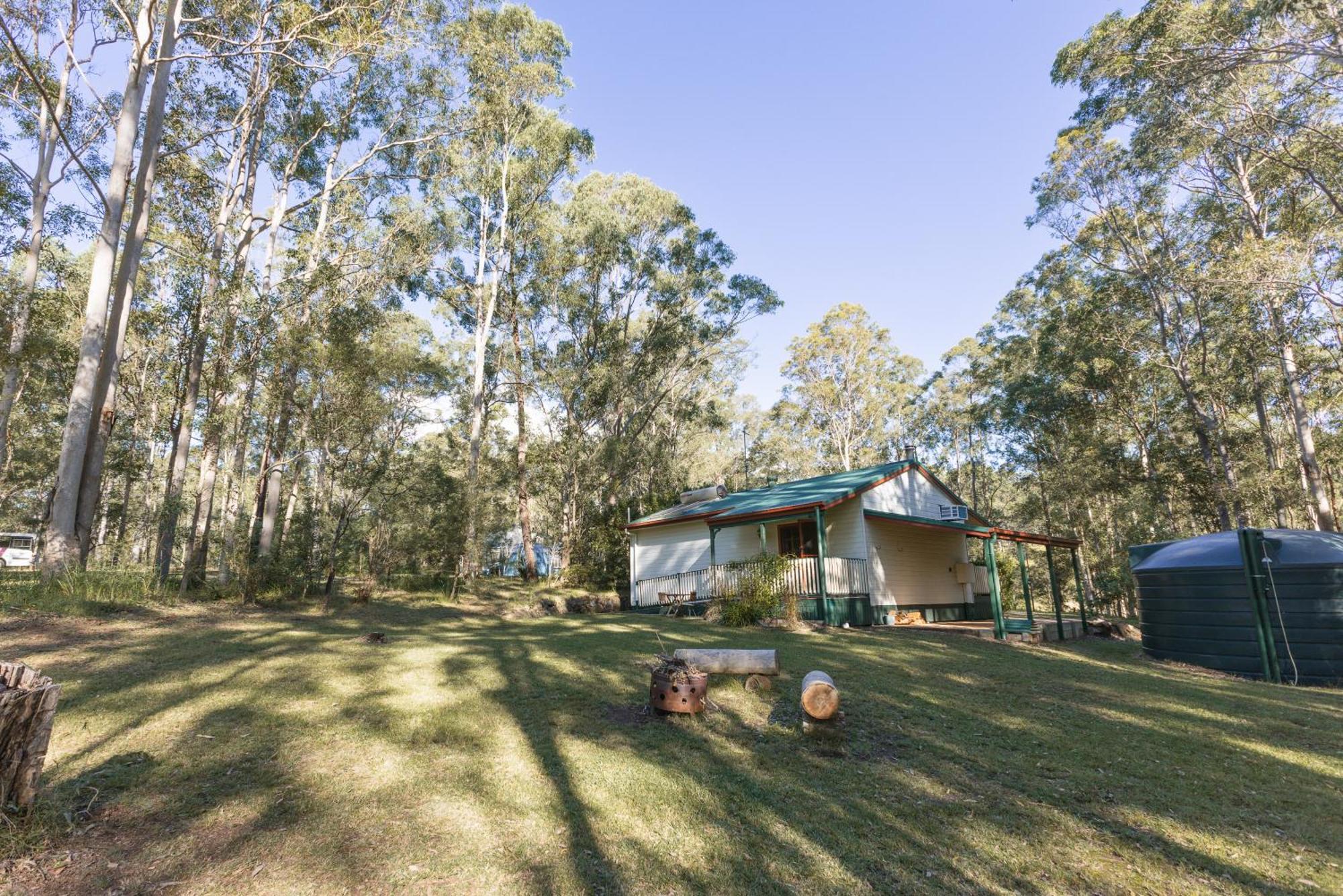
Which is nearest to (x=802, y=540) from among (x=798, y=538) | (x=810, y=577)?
(x=798, y=538)

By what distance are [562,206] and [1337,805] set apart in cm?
2551

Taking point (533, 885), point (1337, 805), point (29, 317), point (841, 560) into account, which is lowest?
point (1337, 805)

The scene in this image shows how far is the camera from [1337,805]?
404 centimetres

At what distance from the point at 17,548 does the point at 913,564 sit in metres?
40.4

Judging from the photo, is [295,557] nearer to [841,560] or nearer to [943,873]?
[841,560]

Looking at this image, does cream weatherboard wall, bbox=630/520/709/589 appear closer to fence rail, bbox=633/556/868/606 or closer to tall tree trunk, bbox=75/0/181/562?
fence rail, bbox=633/556/868/606

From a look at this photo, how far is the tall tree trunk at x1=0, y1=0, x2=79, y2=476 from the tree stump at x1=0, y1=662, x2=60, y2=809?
18539 millimetres

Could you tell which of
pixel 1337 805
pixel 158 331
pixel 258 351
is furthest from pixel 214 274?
pixel 1337 805

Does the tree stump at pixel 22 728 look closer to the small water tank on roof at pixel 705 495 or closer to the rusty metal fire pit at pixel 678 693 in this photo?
the rusty metal fire pit at pixel 678 693

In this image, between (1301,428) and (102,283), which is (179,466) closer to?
(102,283)

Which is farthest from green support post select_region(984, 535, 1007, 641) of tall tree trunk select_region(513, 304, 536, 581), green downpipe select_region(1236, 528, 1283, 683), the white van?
the white van

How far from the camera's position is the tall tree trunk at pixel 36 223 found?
48.8 ft

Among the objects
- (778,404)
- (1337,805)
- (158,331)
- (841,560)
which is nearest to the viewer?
(1337,805)

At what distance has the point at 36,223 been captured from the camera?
50.0ft
